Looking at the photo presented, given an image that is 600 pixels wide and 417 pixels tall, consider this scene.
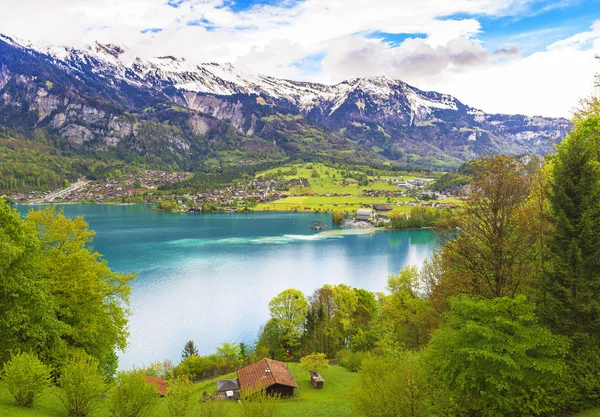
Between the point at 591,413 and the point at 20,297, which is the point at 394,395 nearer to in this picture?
the point at 591,413

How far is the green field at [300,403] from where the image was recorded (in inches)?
579

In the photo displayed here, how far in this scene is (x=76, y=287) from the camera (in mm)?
20094

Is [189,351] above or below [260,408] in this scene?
below

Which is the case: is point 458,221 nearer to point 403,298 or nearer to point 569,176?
point 569,176

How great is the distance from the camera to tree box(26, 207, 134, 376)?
799 inches

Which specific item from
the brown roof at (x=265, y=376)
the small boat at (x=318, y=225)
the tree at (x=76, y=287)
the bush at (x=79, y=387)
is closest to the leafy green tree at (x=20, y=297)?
the tree at (x=76, y=287)

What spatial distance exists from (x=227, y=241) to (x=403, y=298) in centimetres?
6891

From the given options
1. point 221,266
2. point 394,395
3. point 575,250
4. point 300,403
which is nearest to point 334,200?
point 221,266

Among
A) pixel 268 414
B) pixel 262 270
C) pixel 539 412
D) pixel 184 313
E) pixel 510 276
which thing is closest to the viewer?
pixel 539 412

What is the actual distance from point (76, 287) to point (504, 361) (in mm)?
18631

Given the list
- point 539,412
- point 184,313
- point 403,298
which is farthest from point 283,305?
Result: point 539,412

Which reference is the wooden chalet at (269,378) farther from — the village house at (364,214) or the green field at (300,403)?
the village house at (364,214)

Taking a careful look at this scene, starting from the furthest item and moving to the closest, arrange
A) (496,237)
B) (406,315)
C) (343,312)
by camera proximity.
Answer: (343,312), (406,315), (496,237)

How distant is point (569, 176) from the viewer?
14.2 metres
